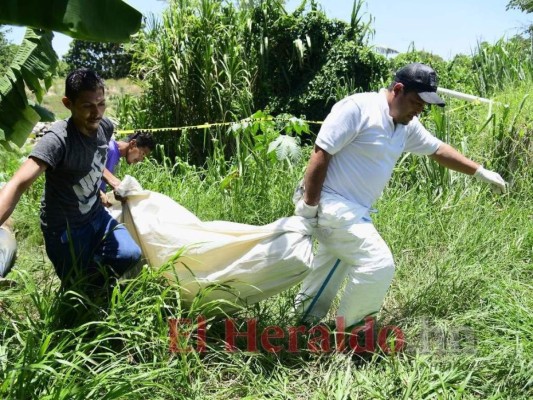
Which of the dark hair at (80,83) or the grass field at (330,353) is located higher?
the dark hair at (80,83)

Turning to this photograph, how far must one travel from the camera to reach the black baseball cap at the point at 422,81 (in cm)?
277

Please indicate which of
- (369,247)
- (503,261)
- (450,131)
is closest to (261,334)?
(369,247)

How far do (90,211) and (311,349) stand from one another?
4.15 feet

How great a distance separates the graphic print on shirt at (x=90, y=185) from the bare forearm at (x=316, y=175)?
1.01 meters

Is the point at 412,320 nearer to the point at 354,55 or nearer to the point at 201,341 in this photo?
the point at 201,341

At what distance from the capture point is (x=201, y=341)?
2.65 meters

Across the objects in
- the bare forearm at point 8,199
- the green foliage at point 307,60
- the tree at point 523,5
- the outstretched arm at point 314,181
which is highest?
the tree at point 523,5

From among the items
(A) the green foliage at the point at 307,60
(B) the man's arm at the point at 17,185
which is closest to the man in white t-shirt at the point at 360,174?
(B) the man's arm at the point at 17,185

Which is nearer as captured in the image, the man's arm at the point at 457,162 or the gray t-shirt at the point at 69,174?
the gray t-shirt at the point at 69,174

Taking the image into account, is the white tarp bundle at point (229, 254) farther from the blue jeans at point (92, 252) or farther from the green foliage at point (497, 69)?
the green foliage at point (497, 69)

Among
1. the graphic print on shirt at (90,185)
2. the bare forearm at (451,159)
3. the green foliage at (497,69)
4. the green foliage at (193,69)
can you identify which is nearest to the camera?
the graphic print on shirt at (90,185)

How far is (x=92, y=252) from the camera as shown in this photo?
2803 mm

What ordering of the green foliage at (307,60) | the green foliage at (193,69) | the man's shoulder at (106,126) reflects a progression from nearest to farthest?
the man's shoulder at (106,126), the green foliage at (193,69), the green foliage at (307,60)

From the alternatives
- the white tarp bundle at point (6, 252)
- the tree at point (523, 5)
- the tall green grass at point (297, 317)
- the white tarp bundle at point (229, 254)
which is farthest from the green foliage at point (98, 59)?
the white tarp bundle at point (229, 254)
